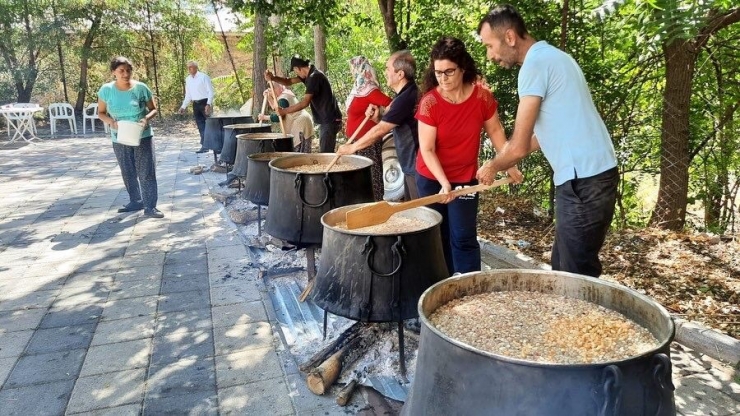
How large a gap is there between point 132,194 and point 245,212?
1554 millimetres

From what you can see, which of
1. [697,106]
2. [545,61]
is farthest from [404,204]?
[697,106]

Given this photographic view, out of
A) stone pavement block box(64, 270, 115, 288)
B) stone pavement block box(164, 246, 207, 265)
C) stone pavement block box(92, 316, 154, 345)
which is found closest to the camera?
stone pavement block box(92, 316, 154, 345)

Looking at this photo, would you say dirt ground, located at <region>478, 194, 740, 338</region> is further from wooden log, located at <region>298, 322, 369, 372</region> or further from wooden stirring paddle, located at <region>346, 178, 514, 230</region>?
wooden log, located at <region>298, 322, 369, 372</region>

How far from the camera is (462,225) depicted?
365cm

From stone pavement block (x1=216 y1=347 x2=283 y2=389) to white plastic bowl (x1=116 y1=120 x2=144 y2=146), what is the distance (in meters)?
3.88

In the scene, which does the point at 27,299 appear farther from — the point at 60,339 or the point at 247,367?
the point at 247,367

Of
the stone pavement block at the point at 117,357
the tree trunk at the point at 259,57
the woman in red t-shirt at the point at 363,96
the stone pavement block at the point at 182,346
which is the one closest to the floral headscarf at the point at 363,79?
the woman in red t-shirt at the point at 363,96

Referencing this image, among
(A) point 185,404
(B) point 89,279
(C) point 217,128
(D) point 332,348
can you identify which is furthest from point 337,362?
(C) point 217,128

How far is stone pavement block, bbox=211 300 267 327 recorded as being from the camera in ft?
13.2

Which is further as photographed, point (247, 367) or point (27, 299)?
point (27, 299)

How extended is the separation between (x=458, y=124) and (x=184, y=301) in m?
2.53

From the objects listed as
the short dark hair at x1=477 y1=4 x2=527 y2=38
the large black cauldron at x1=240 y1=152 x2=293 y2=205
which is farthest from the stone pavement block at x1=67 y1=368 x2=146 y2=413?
the short dark hair at x1=477 y1=4 x2=527 y2=38

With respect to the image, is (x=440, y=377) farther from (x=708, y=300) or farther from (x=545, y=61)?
(x=708, y=300)

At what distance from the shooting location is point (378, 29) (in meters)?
12.7
